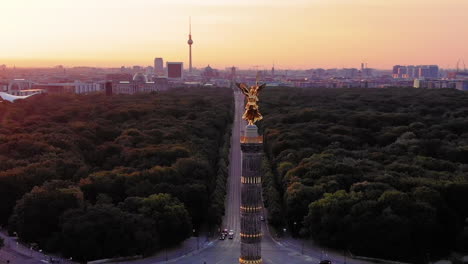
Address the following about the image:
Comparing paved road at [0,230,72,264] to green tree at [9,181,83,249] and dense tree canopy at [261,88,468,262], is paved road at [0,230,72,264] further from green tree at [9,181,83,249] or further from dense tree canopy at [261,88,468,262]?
dense tree canopy at [261,88,468,262]

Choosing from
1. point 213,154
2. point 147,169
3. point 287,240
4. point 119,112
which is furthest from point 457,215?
point 119,112

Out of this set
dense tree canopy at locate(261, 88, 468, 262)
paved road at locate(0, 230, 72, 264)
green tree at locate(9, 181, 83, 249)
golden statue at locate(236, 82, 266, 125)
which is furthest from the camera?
green tree at locate(9, 181, 83, 249)

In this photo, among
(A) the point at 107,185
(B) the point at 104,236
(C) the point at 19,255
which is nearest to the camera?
(B) the point at 104,236

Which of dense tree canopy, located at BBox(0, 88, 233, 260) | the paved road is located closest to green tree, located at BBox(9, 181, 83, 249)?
dense tree canopy, located at BBox(0, 88, 233, 260)

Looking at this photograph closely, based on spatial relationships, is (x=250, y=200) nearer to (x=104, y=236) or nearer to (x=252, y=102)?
(x=252, y=102)

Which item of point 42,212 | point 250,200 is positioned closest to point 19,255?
point 42,212

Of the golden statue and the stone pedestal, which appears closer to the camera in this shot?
the stone pedestal
